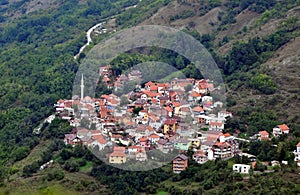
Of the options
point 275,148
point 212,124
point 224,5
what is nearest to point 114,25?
point 224,5

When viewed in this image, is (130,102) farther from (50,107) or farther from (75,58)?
(75,58)

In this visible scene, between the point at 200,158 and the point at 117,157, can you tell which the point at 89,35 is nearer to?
the point at 117,157

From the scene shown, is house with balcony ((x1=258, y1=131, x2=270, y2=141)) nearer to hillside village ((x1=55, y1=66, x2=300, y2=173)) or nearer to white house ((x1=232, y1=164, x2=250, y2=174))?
hillside village ((x1=55, y1=66, x2=300, y2=173))

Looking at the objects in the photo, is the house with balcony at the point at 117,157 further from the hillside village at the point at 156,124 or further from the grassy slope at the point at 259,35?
the grassy slope at the point at 259,35

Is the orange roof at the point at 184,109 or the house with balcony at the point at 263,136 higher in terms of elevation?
the orange roof at the point at 184,109

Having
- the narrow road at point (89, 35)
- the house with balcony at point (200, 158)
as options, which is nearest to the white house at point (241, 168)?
the house with balcony at point (200, 158)

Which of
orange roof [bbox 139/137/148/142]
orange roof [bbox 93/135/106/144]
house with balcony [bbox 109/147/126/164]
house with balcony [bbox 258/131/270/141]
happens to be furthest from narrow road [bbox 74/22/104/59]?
house with balcony [bbox 258/131/270/141]

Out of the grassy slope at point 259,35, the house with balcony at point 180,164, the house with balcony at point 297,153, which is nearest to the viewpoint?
the house with balcony at point 297,153
